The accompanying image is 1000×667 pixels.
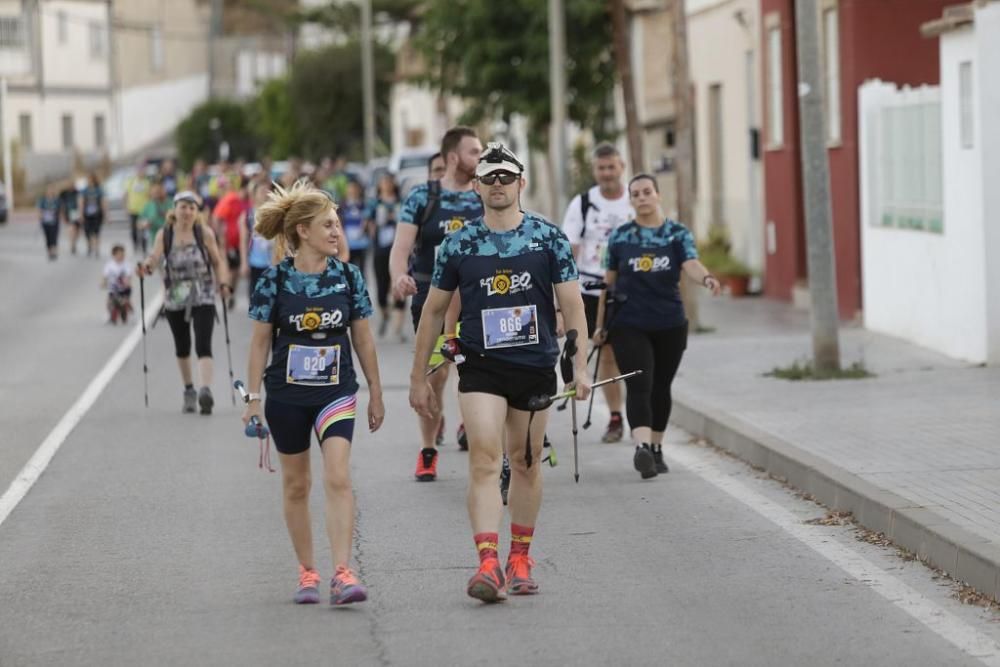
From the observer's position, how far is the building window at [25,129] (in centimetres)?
8062

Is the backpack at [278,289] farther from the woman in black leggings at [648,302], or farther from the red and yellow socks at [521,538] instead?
the woman in black leggings at [648,302]

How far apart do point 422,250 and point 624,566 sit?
3.71 meters

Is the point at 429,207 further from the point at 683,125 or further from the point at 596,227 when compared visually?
the point at 683,125

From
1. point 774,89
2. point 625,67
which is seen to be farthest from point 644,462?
point 774,89

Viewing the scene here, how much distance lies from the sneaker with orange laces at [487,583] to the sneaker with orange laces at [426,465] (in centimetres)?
372

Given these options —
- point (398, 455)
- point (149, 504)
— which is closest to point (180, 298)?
point (398, 455)

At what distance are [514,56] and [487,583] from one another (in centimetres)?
2682

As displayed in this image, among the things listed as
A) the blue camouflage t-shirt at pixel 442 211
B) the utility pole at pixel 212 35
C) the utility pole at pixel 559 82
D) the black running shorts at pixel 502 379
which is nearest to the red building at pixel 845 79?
the utility pole at pixel 559 82

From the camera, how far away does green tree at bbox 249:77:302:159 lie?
8312cm

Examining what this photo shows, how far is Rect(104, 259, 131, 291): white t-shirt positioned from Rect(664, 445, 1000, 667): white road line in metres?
14.0

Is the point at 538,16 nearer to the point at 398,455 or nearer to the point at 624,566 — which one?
the point at 398,455

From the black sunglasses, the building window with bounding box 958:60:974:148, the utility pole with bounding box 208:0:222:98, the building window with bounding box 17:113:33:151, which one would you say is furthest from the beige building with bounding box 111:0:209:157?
the black sunglasses

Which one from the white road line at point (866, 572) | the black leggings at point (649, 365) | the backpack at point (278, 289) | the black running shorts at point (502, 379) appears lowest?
the white road line at point (866, 572)

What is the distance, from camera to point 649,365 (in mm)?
11883
